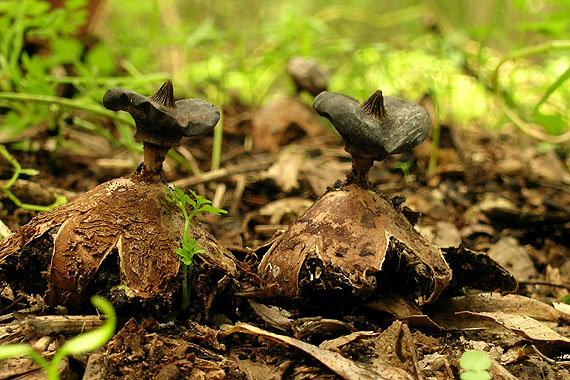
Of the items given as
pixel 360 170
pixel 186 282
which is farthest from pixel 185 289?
pixel 360 170

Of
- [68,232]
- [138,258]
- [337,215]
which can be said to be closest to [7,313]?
[68,232]

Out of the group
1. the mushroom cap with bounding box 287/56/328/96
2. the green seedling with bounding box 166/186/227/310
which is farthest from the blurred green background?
the green seedling with bounding box 166/186/227/310

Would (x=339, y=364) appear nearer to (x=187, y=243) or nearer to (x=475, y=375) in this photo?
Result: (x=475, y=375)

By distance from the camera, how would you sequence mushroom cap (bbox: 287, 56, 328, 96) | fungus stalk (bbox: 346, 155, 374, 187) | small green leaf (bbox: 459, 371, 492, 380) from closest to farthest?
small green leaf (bbox: 459, 371, 492, 380)
fungus stalk (bbox: 346, 155, 374, 187)
mushroom cap (bbox: 287, 56, 328, 96)

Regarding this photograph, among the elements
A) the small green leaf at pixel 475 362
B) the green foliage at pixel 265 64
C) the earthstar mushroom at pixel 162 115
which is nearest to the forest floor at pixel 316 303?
the small green leaf at pixel 475 362

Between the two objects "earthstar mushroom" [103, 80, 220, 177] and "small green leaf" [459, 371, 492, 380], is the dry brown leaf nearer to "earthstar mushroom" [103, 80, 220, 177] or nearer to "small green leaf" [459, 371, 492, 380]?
"small green leaf" [459, 371, 492, 380]
